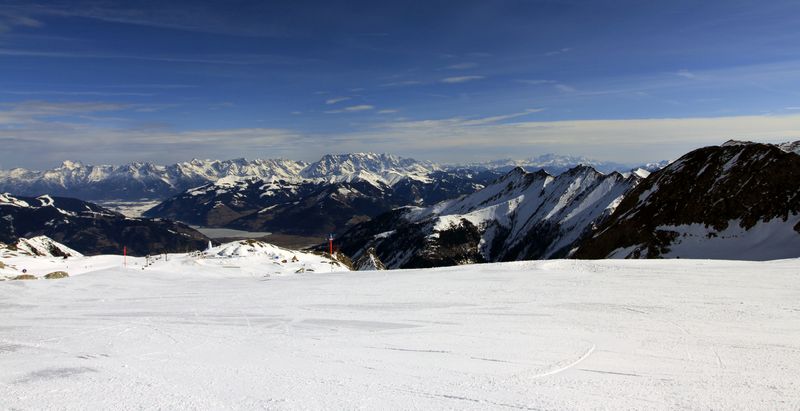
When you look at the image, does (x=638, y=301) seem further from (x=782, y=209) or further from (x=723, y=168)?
(x=723, y=168)

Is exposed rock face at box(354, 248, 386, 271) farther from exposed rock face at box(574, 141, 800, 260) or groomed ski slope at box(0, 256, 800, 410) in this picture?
groomed ski slope at box(0, 256, 800, 410)

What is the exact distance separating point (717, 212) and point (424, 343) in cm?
6129

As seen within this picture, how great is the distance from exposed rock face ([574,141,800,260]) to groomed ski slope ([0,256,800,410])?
34854 mm

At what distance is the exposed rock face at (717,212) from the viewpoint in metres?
49.1

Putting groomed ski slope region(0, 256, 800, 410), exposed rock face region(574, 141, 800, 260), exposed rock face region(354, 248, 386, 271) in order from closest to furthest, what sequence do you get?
groomed ski slope region(0, 256, 800, 410) → exposed rock face region(574, 141, 800, 260) → exposed rock face region(354, 248, 386, 271)

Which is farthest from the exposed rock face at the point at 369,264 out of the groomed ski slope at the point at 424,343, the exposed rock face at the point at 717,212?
the groomed ski slope at the point at 424,343

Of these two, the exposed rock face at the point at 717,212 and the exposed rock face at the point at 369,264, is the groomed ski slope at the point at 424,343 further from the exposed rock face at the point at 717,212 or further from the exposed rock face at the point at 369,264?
the exposed rock face at the point at 369,264

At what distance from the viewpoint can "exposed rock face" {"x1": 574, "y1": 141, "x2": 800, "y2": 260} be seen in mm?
49125

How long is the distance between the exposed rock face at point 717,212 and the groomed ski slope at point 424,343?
3485cm

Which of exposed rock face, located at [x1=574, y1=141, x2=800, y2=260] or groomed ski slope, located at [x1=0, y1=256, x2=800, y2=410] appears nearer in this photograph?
groomed ski slope, located at [x1=0, y1=256, x2=800, y2=410]

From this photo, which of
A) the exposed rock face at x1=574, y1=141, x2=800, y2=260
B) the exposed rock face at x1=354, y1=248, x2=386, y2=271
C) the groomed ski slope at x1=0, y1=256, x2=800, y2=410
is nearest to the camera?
the groomed ski slope at x1=0, y1=256, x2=800, y2=410

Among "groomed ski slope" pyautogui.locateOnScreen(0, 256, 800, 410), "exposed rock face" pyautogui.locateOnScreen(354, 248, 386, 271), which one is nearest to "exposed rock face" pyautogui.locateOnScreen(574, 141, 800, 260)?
"groomed ski slope" pyautogui.locateOnScreen(0, 256, 800, 410)

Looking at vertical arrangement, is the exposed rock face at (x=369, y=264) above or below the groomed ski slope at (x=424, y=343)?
below

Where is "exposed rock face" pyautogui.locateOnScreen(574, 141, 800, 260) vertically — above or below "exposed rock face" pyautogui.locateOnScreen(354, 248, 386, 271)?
above
